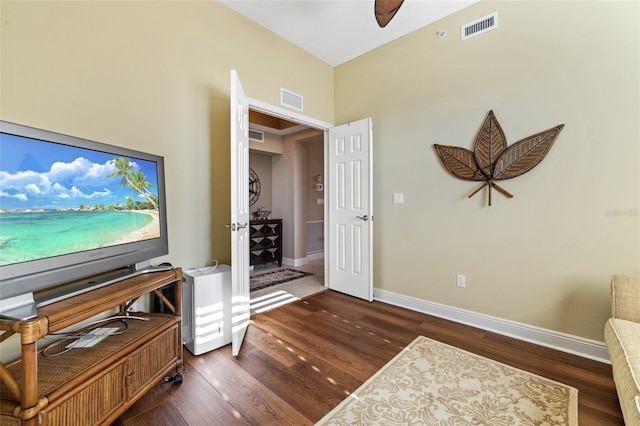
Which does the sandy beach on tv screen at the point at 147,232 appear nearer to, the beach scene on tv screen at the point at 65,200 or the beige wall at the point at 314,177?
the beach scene on tv screen at the point at 65,200

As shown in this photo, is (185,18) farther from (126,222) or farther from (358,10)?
(126,222)

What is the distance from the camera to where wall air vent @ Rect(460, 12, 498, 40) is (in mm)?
2402

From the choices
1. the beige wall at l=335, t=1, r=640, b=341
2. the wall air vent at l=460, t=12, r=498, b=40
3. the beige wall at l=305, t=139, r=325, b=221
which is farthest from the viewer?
the beige wall at l=305, t=139, r=325, b=221

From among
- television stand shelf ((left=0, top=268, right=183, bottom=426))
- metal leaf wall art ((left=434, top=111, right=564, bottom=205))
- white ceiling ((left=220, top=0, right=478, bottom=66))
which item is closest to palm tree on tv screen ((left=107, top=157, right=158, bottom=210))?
television stand shelf ((left=0, top=268, right=183, bottom=426))

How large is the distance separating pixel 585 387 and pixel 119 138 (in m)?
3.53

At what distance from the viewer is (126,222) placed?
1634 mm

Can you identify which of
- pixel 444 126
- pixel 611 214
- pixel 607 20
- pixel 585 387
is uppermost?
pixel 607 20

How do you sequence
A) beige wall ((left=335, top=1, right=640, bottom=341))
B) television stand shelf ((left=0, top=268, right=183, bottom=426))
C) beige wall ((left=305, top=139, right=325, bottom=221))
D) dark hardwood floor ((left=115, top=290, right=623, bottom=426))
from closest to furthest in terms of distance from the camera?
television stand shelf ((left=0, top=268, right=183, bottom=426)), dark hardwood floor ((left=115, top=290, right=623, bottom=426)), beige wall ((left=335, top=1, right=640, bottom=341)), beige wall ((left=305, top=139, right=325, bottom=221))

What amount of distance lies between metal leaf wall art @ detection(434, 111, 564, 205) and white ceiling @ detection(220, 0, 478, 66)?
1.22 metres

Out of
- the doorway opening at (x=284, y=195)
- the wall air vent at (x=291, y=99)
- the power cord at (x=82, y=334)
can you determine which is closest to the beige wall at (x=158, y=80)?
the wall air vent at (x=291, y=99)

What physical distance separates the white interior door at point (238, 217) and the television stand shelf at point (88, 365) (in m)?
0.45

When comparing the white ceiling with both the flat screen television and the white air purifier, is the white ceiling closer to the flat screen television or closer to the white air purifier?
the flat screen television

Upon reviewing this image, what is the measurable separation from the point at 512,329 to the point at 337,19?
11.1ft

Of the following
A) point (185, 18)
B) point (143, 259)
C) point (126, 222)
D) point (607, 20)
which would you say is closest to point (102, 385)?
point (143, 259)
